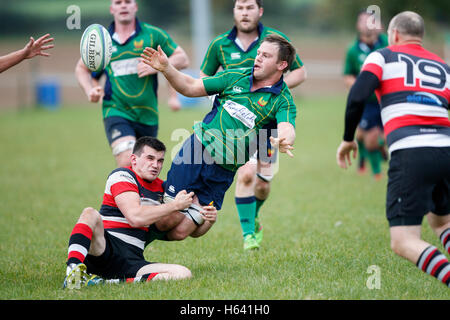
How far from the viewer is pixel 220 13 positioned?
47.6 m

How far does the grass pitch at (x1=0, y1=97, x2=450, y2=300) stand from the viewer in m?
4.57

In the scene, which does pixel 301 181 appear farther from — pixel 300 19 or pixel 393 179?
pixel 300 19

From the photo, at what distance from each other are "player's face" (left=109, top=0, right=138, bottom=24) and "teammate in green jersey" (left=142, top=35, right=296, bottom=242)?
2.08 m

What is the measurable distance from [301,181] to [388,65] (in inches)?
248

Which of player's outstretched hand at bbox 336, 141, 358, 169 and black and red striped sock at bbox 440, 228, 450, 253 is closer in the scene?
black and red striped sock at bbox 440, 228, 450, 253

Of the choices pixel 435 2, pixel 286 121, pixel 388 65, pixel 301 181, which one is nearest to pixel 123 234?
pixel 286 121

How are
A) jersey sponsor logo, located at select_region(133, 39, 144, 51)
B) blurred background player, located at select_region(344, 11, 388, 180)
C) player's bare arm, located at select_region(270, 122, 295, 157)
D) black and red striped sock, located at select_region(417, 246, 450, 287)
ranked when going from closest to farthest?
black and red striped sock, located at select_region(417, 246, 450, 287), player's bare arm, located at select_region(270, 122, 295, 157), jersey sponsor logo, located at select_region(133, 39, 144, 51), blurred background player, located at select_region(344, 11, 388, 180)

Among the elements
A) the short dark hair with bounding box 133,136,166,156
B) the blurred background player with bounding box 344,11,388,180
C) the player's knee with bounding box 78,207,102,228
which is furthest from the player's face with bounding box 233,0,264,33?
the blurred background player with bounding box 344,11,388,180

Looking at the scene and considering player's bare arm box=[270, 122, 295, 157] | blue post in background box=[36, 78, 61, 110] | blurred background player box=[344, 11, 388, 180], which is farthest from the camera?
blue post in background box=[36, 78, 61, 110]

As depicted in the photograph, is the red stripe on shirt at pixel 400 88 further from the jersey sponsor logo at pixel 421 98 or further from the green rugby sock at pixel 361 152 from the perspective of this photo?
the green rugby sock at pixel 361 152

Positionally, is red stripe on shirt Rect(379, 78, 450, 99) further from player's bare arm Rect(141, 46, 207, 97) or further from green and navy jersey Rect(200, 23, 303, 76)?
green and navy jersey Rect(200, 23, 303, 76)

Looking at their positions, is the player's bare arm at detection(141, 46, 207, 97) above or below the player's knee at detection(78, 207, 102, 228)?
above

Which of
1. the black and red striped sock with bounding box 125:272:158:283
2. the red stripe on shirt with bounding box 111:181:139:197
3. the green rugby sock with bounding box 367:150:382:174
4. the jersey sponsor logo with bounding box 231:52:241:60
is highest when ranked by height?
the jersey sponsor logo with bounding box 231:52:241:60

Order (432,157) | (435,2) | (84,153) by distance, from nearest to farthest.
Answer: (432,157)
(84,153)
(435,2)
